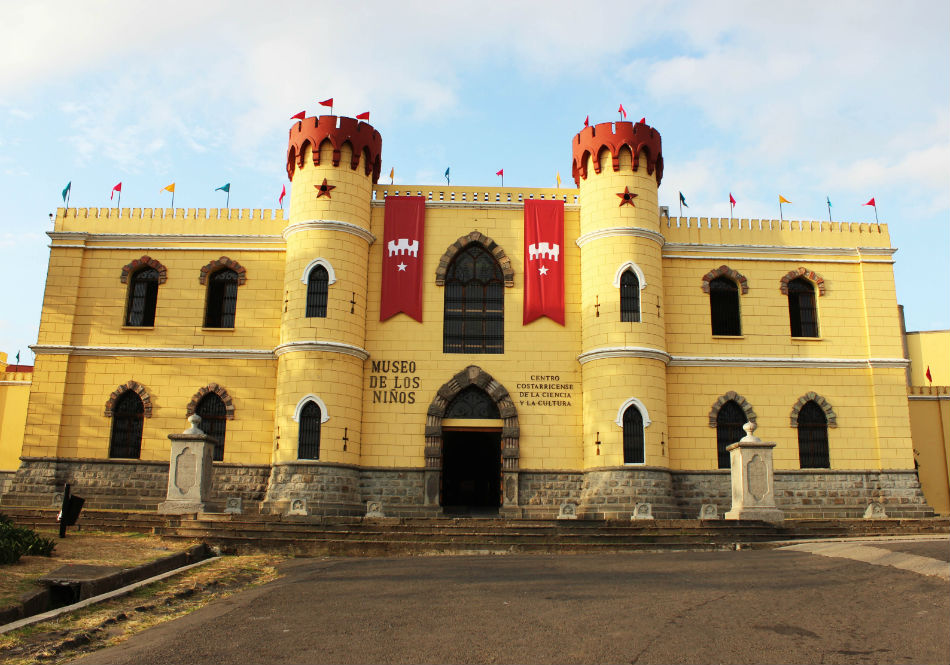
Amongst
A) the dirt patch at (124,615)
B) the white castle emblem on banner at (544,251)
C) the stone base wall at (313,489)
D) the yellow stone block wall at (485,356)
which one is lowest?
the dirt patch at (124,615)

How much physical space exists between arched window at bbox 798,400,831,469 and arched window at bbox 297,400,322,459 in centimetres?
1397

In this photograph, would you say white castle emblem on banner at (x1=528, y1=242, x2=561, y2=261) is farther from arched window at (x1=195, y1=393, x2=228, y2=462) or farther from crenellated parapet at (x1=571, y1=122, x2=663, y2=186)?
arched window at (x1=195, y1=393, x2=228, y2=462)

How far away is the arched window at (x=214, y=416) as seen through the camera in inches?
950

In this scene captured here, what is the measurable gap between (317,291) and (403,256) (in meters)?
2.86

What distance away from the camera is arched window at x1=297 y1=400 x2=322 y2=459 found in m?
22.7

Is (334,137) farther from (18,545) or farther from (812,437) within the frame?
(812,437)

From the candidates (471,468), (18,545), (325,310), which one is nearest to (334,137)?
(325,310)

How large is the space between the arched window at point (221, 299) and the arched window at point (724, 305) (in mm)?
14762

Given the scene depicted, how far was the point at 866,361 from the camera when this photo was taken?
24.7 m

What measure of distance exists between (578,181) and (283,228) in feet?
30.7

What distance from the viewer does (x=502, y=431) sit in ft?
78.1

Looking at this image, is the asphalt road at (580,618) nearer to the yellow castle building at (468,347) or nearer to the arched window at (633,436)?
the arched window at (633,436)

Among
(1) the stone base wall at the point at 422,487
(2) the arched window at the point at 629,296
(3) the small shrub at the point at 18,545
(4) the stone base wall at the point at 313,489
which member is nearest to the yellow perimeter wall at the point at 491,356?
(2) the arched window at the point at 629,296

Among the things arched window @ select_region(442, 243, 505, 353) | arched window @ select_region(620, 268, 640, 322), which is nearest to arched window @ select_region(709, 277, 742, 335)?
arched window @ select_region(620, 268, 640, 322)
